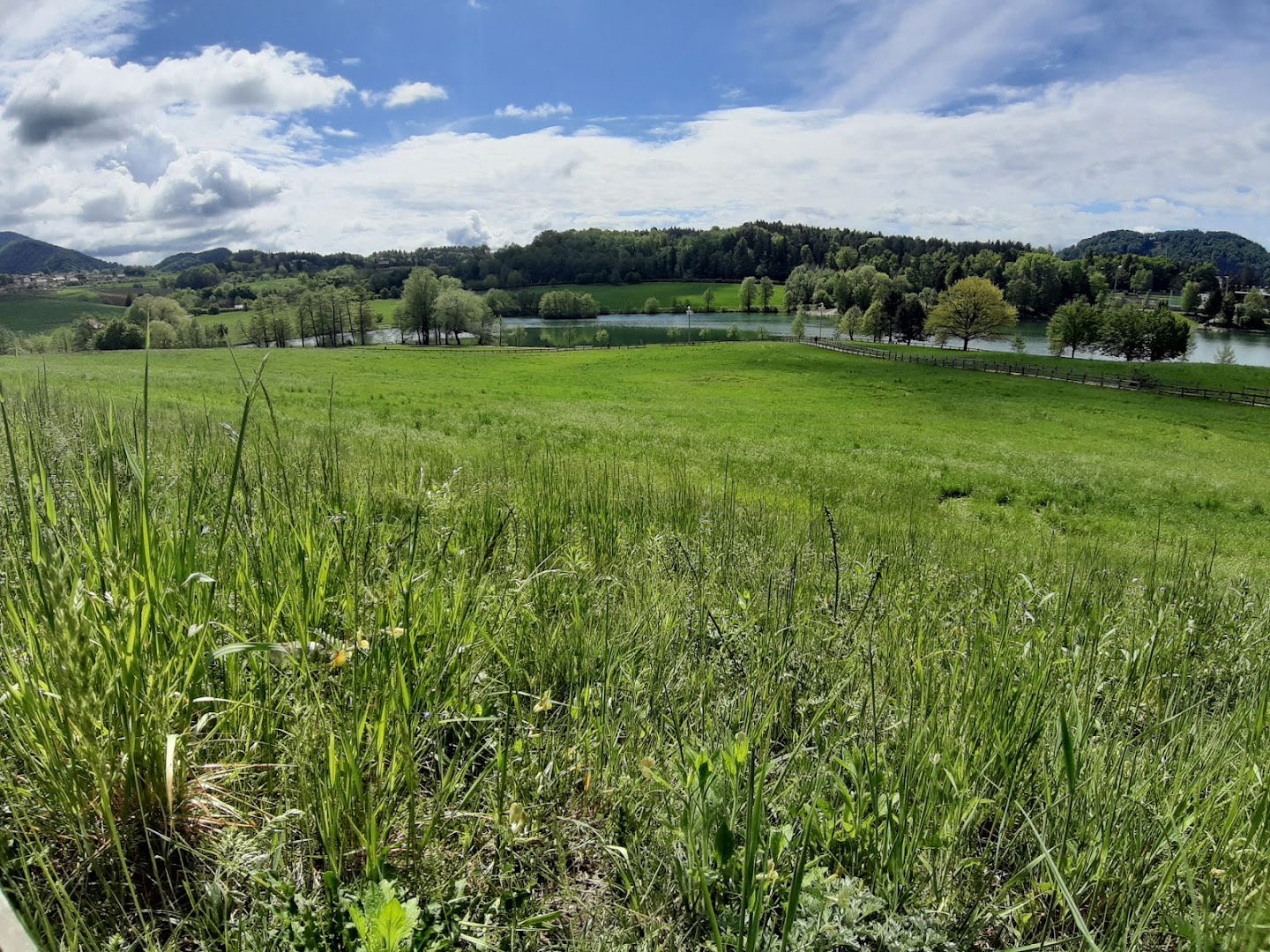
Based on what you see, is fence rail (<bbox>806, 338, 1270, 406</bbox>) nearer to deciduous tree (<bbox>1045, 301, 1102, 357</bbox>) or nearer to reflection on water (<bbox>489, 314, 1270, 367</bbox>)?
deciduous tree (<bbox>1045, 301, 1102, 357</bbox>)

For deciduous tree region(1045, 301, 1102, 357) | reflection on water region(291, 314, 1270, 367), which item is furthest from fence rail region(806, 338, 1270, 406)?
reflection on water region(291, 314, 1270, 367)

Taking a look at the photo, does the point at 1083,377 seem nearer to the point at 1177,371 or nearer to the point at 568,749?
the point at 1177,371

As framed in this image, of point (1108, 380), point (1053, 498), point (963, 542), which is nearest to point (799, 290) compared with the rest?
point (1108, 380)

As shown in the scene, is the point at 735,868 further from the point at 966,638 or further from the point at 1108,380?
the point at 1108,380

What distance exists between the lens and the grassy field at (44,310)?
11391cm

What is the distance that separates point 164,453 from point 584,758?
24.4 feet

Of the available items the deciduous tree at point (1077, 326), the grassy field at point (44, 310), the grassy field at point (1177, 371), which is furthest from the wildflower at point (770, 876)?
the grassy field at point (44, 310)

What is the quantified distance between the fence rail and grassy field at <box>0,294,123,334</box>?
127458 mm

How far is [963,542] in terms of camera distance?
857 centimetres

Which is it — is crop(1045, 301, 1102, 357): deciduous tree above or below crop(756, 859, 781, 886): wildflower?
above

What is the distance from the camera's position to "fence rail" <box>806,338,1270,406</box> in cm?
5606

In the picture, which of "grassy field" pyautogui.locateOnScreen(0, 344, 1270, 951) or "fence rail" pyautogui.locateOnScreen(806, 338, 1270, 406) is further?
"fence rail" pyautogui.locateOnScreen(806, 338, 1270, 406)

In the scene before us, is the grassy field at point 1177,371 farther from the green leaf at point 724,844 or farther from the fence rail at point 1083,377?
the green leaf at point 724,844

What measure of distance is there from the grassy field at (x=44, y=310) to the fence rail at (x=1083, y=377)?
127458mm
